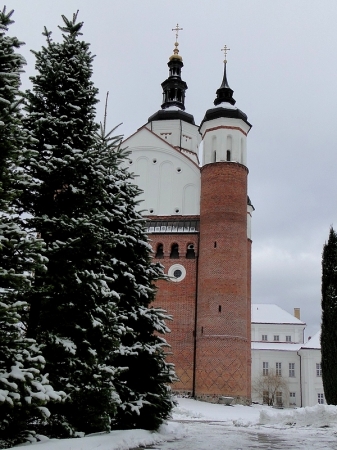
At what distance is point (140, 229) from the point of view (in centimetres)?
1257

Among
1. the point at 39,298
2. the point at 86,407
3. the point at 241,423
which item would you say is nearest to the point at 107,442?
the point at 86,407

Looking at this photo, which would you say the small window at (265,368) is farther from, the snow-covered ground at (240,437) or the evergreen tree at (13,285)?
the evergreen tree at (13,285)

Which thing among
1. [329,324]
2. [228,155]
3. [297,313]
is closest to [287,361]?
[297,313]

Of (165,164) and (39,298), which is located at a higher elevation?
(165,164)

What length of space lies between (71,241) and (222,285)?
20.5 meters

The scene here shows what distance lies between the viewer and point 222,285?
28531mm

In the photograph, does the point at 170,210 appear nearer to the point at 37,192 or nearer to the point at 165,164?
the point at 165,164

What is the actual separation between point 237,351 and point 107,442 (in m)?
20.0

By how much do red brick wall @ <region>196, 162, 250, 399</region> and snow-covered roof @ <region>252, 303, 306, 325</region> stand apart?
29.3 metres

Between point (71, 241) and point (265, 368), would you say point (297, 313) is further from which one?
point (71, 241)

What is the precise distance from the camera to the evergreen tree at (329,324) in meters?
17.8

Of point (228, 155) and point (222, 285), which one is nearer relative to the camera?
point (222, 285)

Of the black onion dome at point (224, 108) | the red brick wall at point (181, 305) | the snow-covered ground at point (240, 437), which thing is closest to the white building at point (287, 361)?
the red brick wall at point (181, 305)

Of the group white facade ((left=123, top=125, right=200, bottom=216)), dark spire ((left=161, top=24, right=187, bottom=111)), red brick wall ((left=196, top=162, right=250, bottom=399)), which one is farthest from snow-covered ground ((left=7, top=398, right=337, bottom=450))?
dark spire ((left=161, top=24, right=187, bottom=111))
